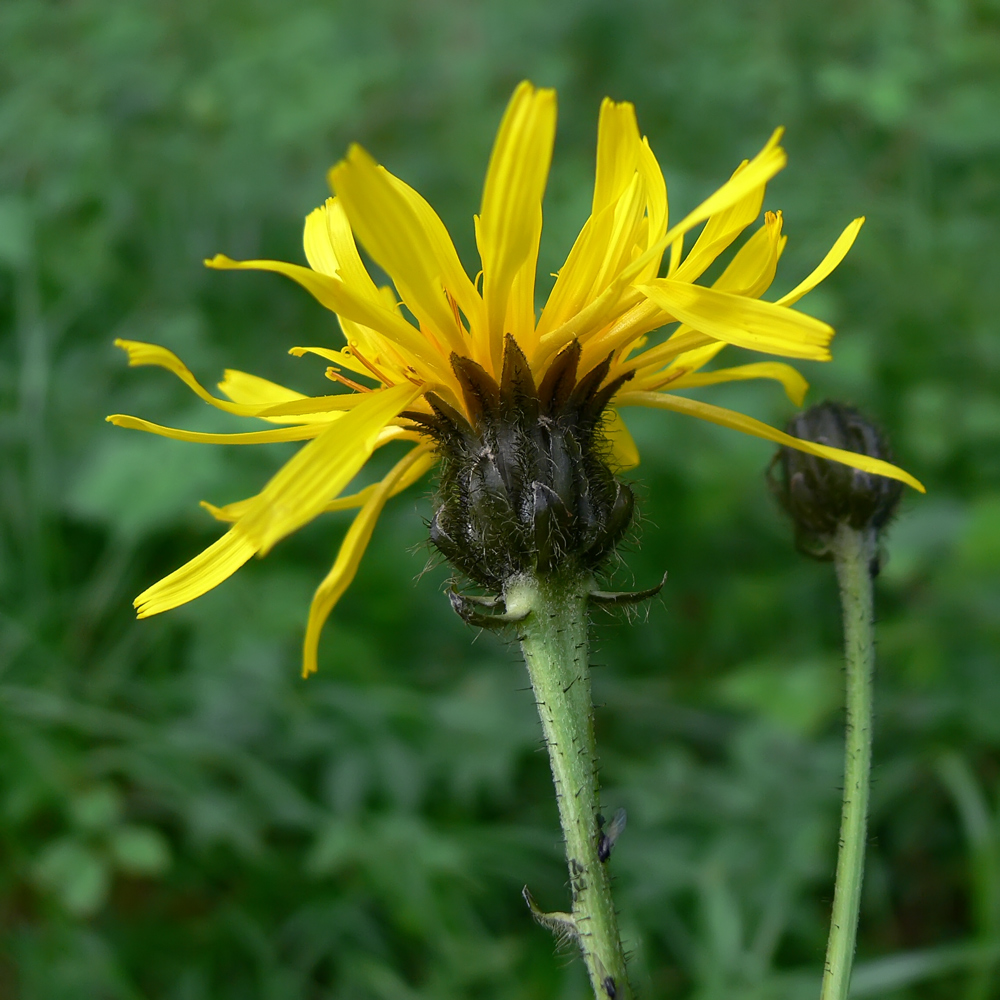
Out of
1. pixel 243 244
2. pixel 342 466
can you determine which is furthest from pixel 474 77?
pixel 342 466

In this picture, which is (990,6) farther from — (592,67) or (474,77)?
(474,77)

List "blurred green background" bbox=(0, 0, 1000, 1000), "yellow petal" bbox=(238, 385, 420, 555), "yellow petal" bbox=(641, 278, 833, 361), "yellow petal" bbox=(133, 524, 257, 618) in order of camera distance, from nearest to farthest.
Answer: "yellow petal" bbox=(238, 385, 420, 555)
"yellow petal" bbox=(641, 278, 833, 361)
"yellow petal" bbox=(133, 524, 257, 618)
"blurred green background" bbox=(0, 0, 1000, 1000)

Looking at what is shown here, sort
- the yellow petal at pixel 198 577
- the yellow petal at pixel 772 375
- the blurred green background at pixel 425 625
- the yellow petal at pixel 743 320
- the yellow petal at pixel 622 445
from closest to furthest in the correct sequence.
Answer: the yellow petal at pixel 743 320 → the yellow petal at pixel 198 577 → the yellow petal at pixel 772 375 → the yellow petal at pixel 622 445 → the blurred green background at pixel 425 625

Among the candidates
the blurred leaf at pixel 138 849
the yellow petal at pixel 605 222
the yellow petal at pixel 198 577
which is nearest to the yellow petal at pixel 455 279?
the yellow petal at pixel 605 222

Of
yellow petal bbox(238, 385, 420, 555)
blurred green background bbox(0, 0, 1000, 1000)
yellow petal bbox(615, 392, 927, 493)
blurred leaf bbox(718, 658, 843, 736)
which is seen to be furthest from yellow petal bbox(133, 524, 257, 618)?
blurred leaf bbox(718, 658, 843, 736)

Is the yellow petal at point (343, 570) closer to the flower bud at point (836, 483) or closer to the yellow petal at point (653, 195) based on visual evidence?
the yellow petal at point (653, 195)

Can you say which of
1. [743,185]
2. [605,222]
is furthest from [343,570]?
[743,185]

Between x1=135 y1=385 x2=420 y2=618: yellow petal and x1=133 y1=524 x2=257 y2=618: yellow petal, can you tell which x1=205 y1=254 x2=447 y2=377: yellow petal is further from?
x1=133 y1=524 x2=257 y2=618: yellow petal
